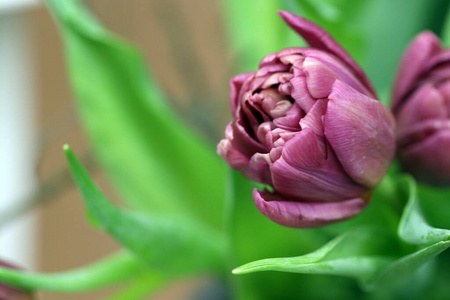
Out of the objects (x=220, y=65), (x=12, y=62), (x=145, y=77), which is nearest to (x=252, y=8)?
(x=145, y=77)

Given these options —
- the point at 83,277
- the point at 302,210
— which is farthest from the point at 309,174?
the point at 83,277

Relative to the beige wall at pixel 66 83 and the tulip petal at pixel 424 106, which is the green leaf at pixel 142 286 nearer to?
the tulip petal at pixel 424 106

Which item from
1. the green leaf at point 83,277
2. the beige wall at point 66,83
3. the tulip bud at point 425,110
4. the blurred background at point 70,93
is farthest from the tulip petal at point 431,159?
the beige wall at point 66,83

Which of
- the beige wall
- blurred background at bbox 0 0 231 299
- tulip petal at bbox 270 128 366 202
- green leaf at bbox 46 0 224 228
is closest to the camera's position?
tulip petal at bbox 270 128 366 202

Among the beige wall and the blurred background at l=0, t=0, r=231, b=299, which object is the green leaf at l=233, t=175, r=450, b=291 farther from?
the beige wall

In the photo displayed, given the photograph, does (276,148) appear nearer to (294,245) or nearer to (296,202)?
(296,202)

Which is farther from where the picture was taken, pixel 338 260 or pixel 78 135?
pixel 78 135

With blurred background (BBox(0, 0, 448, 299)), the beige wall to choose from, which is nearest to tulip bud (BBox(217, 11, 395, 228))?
blurred background (BBox(0, 0, 448, 299))
